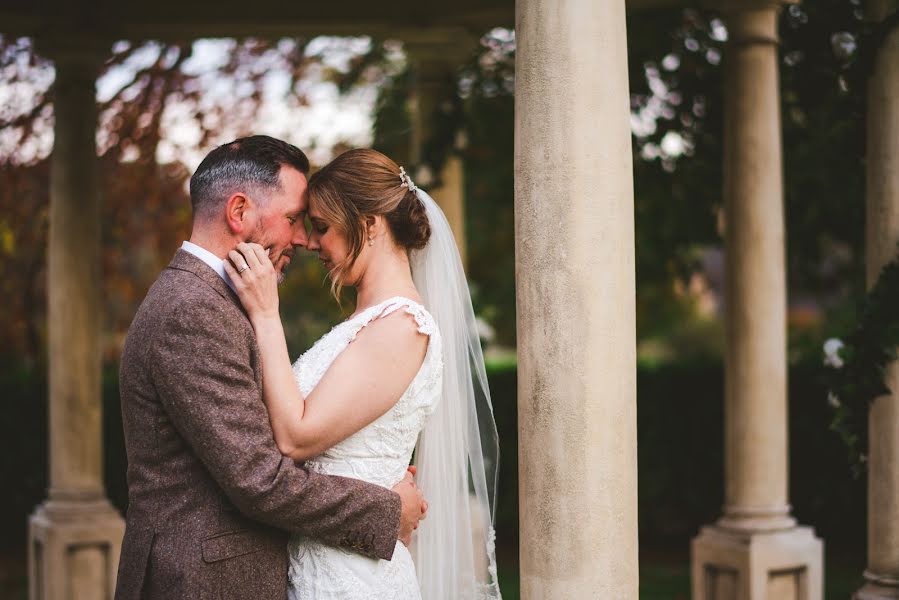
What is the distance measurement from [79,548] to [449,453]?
15.5 feet

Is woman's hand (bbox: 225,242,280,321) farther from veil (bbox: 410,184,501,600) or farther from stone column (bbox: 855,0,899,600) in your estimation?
stone column (bbox: 855,0,899,600)

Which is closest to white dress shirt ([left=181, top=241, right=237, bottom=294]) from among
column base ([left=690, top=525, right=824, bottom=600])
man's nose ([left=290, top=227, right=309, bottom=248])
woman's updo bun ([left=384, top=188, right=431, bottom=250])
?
man's nose ([left=290, top=227, right=309, bottom=248])

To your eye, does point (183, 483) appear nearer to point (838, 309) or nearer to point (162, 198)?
point (162, 198)

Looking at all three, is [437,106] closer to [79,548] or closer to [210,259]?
[79,548]

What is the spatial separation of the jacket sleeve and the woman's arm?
0.07 m

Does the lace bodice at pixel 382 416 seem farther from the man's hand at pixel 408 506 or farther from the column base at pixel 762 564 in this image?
the column base at pixel 762 564

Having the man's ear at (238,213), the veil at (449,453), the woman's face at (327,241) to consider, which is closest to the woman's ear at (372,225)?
the woman's face at (327,241)

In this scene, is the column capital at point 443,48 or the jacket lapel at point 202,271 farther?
the column capital at point 443,48

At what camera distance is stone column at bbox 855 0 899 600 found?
17.3 feet

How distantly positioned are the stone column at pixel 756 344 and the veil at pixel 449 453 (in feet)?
11.4

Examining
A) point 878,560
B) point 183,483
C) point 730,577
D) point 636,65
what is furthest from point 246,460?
point 636,65

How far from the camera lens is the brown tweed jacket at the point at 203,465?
356 cm

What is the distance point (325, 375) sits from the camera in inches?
155

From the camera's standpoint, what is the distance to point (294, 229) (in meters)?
4.11
